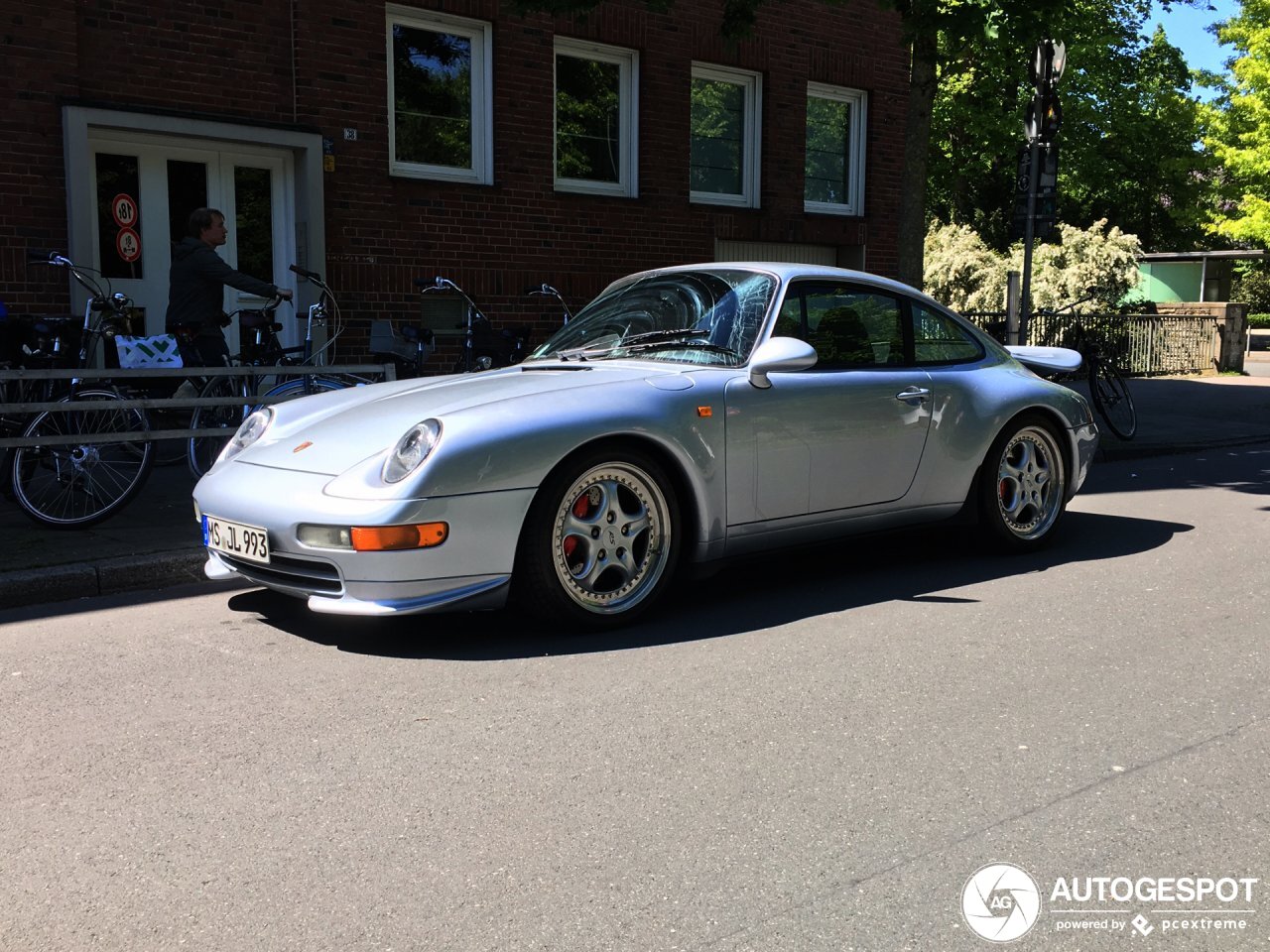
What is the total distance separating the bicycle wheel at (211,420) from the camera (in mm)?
7352

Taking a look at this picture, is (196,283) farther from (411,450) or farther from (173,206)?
(411,450)

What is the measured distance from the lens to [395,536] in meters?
4.44

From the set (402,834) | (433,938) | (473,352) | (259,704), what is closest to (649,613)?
(259,704)

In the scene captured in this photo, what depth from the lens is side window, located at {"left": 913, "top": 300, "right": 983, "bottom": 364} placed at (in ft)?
20.3

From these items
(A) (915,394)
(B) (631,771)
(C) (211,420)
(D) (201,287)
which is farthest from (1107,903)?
(D) (201,287)

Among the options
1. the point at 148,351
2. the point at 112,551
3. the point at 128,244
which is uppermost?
the point at 128,244

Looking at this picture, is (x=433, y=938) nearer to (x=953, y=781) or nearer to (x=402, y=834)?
(x=402, y=834)

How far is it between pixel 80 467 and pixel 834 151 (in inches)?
444

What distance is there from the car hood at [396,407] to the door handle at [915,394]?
1.16 m

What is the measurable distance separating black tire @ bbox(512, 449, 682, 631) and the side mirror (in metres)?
0.61

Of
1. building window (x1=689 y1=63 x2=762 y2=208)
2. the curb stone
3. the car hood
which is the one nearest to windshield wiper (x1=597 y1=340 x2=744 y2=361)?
the car hood

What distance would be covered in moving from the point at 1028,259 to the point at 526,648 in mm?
8969

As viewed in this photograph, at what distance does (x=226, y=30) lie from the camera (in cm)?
1062

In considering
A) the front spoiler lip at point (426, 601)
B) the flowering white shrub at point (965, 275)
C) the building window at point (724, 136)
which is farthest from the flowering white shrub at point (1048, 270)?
the front spoiler lip at point (426, 601)
